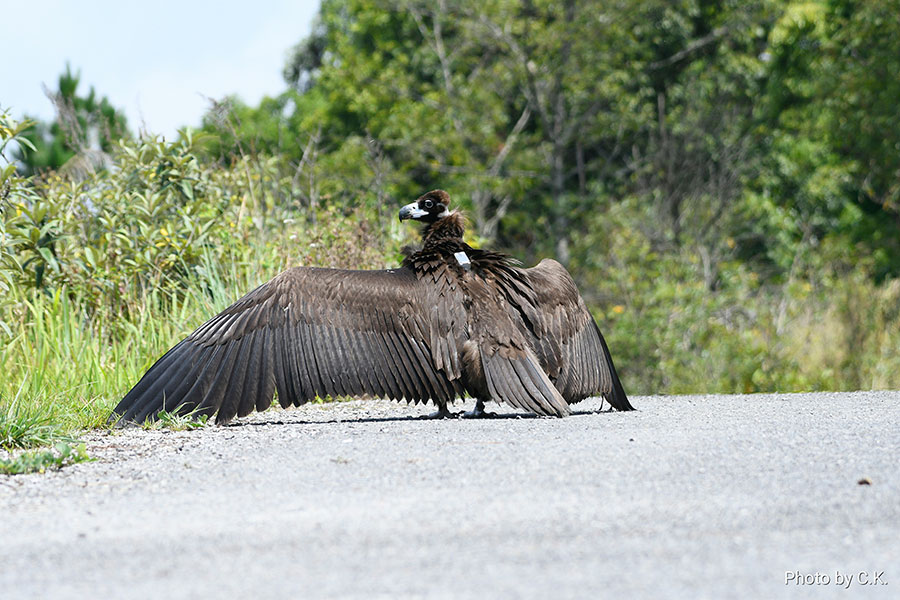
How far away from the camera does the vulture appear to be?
635cm

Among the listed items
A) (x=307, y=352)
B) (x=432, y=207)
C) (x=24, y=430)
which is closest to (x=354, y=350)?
(x=307, y=352)

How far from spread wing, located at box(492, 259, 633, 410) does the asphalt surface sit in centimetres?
98

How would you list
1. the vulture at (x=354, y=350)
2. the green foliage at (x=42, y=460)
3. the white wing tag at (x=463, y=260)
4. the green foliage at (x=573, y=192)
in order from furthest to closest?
1. the green foliage at (x=573, y=192)
2. the white wing tag at (x=463, y=260)
3. the vulture at (x=354, y=350)
4. the green foliage at (x=42, y=460)

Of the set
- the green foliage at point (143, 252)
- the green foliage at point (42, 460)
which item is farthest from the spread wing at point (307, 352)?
the green foliage at point (143, 252)

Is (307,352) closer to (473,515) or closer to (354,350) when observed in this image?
(354,350)

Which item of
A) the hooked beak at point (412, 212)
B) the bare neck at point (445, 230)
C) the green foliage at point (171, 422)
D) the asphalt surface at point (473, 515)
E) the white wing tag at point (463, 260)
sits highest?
the hooked beak at point (412, 212)

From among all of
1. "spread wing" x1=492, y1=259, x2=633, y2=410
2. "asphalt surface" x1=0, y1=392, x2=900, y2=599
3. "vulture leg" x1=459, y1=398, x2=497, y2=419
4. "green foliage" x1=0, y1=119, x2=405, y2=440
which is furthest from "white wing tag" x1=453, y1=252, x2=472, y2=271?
"green foliage" x1=0, y1=119, x2=405, y2=440

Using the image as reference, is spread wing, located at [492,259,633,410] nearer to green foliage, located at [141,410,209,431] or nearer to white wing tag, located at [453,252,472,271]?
white wing tag, located at [453,252,472,271]

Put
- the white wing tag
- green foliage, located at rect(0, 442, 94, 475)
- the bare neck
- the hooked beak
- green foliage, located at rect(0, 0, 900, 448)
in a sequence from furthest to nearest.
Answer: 1. green foliage, located at rect(0, 0, 900, 448)
2. the hooked beak
3. the bare neck
4. the white wing tag
5. green foliage, located at rect(0, 442, 94, 475)

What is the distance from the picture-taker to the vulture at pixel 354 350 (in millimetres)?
6352

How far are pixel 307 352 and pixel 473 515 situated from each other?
3015 millimetres

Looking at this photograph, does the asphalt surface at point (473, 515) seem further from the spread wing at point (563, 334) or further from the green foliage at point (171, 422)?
the spread wing at point (563, 334)

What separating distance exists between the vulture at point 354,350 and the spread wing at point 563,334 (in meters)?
0.12

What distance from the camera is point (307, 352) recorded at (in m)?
6.42
